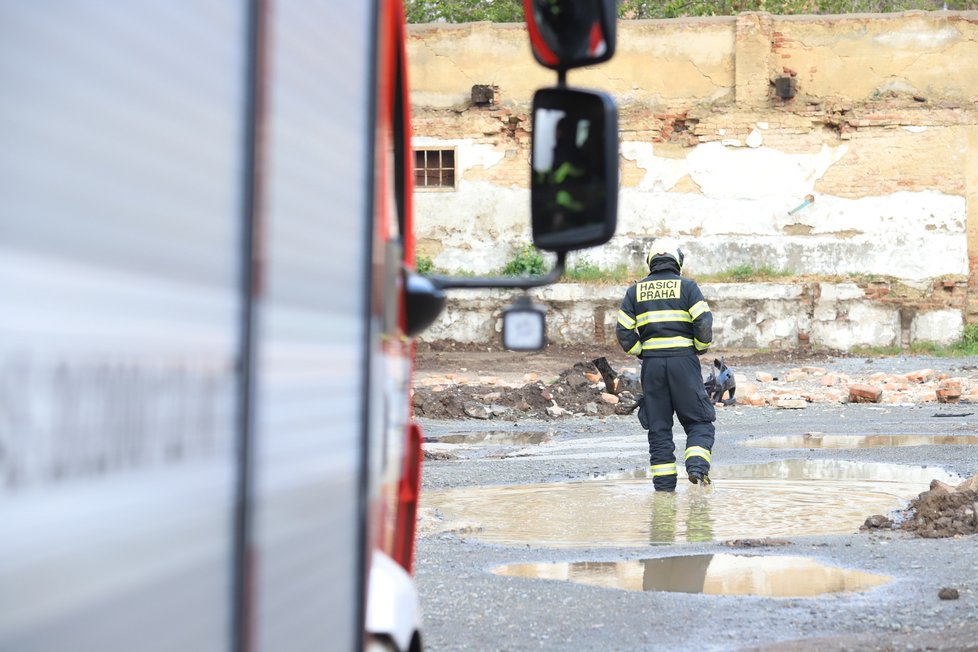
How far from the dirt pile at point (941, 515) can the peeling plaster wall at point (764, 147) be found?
61.5ft

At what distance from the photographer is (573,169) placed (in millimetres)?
2578

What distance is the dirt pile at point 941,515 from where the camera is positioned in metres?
8.09

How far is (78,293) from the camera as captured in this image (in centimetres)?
126

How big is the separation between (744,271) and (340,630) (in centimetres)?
2572

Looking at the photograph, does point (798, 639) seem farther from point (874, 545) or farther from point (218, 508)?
point (218, 508)

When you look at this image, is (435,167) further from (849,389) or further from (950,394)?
(950,394)

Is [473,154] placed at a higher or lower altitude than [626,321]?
higher

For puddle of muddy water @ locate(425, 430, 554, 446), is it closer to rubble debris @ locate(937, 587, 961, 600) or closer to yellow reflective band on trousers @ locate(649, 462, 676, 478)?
yellow reflective band on trousers @ locate(649, 462, 676, 478)

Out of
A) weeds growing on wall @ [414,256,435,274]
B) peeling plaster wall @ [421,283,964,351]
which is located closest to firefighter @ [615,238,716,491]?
peeling plaster wall @ [421,283,964,351]

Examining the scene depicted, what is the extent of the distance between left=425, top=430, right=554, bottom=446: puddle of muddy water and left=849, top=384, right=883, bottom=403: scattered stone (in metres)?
4.37

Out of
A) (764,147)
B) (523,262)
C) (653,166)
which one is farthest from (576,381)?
(764,147)

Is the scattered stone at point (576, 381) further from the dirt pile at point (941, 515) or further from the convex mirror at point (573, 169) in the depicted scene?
the convex mirror at point (573, 169)

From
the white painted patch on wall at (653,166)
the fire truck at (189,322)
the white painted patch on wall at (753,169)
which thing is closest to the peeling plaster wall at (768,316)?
the white painted patch on wall at (753,169)

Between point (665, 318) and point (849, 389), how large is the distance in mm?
8624
